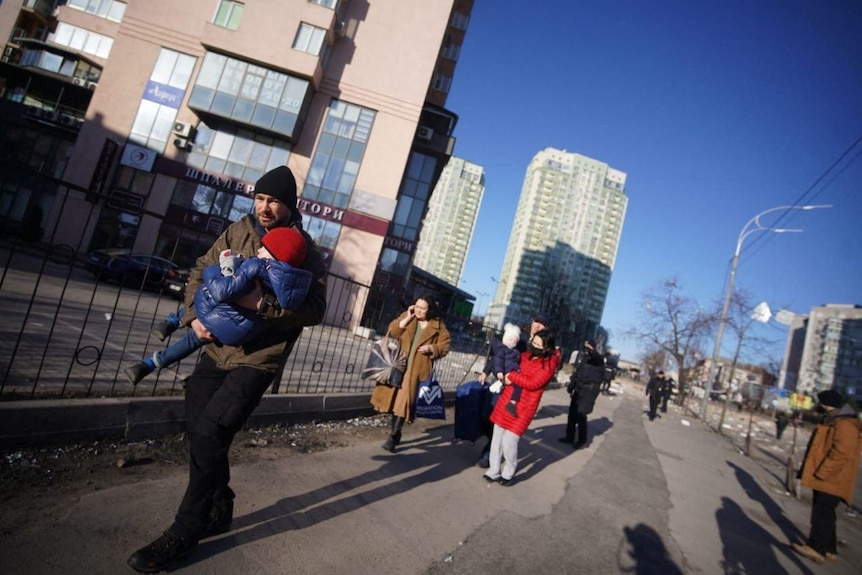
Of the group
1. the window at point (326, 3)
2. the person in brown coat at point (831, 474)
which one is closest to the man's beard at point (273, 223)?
the person in brown coat at point (831, 474)

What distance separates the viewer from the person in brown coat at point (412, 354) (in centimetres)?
458

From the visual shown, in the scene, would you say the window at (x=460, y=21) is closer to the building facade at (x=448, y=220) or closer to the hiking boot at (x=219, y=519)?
the hiking boot at (x=219, y=519)

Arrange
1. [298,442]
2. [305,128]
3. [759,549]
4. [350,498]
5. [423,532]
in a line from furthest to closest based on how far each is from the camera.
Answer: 1. [305,128]
2. [759,549]
3. [298,442]
4. [350,498]
5. [423,532]

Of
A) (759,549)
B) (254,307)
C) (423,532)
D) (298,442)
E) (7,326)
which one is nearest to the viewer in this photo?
(254,307)

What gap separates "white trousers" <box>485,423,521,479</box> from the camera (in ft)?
14.6

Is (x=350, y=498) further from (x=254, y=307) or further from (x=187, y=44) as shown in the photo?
(x=187, y=44)

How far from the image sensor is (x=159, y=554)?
1.96 meters

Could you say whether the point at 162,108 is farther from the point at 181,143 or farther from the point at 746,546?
the point at 746,546

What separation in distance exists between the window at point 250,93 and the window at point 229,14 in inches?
72.2

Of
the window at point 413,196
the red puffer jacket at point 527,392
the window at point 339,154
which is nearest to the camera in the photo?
the red puffer jacket at point 527,392

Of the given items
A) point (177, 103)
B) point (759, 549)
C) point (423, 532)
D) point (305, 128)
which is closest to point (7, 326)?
point (423, 532)

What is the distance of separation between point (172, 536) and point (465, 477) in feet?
10.1

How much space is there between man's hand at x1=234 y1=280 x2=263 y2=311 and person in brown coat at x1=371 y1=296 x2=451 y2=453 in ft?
9.01

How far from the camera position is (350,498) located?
10.6 feet
